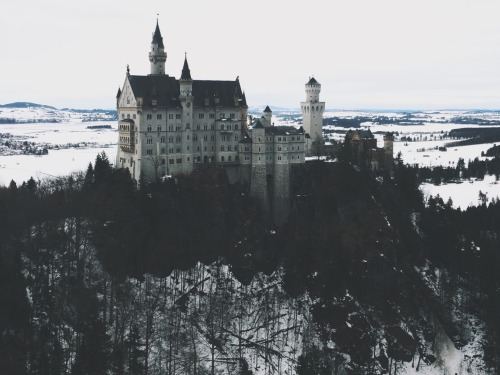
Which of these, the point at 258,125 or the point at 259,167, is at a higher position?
the point at 258,125

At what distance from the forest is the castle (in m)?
4.64

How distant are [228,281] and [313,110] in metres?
51.8

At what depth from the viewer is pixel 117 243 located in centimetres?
7169

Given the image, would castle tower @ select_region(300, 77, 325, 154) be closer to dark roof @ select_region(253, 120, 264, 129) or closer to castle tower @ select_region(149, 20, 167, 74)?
dark roof @ select_region(253, 120, 264, 129)

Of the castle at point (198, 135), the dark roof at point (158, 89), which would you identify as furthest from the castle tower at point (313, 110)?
the dark roof at point (158, 89)

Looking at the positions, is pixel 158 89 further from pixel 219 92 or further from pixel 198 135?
pixel 219 92

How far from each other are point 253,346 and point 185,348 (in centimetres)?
793

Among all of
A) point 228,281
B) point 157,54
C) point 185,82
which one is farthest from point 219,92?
point 228,281

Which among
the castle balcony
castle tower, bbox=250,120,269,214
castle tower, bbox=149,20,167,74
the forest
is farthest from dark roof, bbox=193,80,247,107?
the forest

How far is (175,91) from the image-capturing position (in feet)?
301

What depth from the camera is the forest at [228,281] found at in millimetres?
62469

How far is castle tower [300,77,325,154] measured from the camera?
383 ft

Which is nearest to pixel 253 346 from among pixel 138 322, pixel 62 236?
pixel 138 322

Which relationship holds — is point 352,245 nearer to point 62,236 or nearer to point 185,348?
point 185,348
